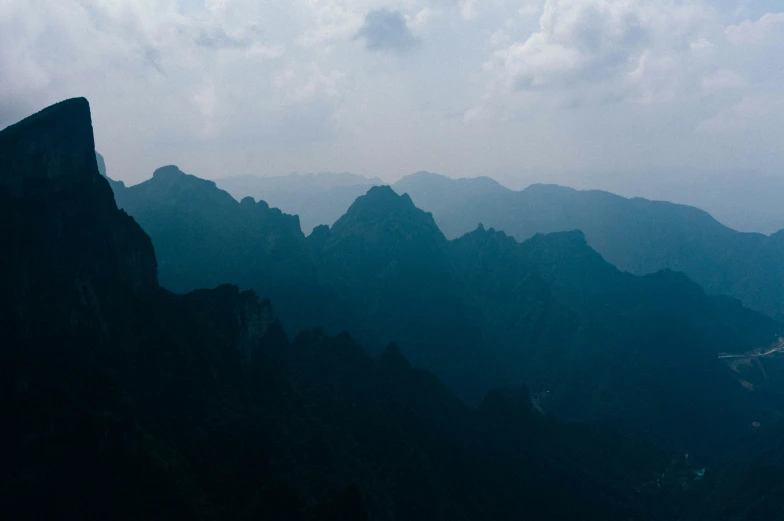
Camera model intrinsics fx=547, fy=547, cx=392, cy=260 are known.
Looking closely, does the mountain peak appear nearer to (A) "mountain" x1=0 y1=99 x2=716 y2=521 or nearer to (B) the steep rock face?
(B) the steep rock face

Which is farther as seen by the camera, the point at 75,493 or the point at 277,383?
the point at 277,383

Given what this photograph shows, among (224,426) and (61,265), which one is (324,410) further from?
(61,265)

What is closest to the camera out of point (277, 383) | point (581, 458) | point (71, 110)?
point (71, 110)

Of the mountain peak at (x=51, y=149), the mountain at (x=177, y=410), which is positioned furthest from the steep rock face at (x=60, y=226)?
the mountain at (x=177, y=410)

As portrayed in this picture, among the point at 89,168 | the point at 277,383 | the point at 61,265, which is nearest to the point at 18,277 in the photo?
the point at 61,265

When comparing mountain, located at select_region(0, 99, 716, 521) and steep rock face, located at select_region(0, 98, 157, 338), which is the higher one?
steep rock face, located at select_region(0, 98, 157, 338)

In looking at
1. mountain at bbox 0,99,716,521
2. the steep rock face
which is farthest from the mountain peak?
mountain at bbox 0,99,716,521

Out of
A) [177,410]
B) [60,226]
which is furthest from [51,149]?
[177,410]

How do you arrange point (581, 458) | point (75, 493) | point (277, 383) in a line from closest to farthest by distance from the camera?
1. point (75, 493)
2. point (277, 383)
3. point (581, 458)

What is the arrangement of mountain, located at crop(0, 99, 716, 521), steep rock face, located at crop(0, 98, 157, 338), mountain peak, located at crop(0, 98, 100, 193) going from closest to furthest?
mountain, located at crop(0, 99, 716, 521)
steep rock face, located at crop(0, 98, 157, 338)
mountain peak, located at crop(0, 98, 100, 193)
